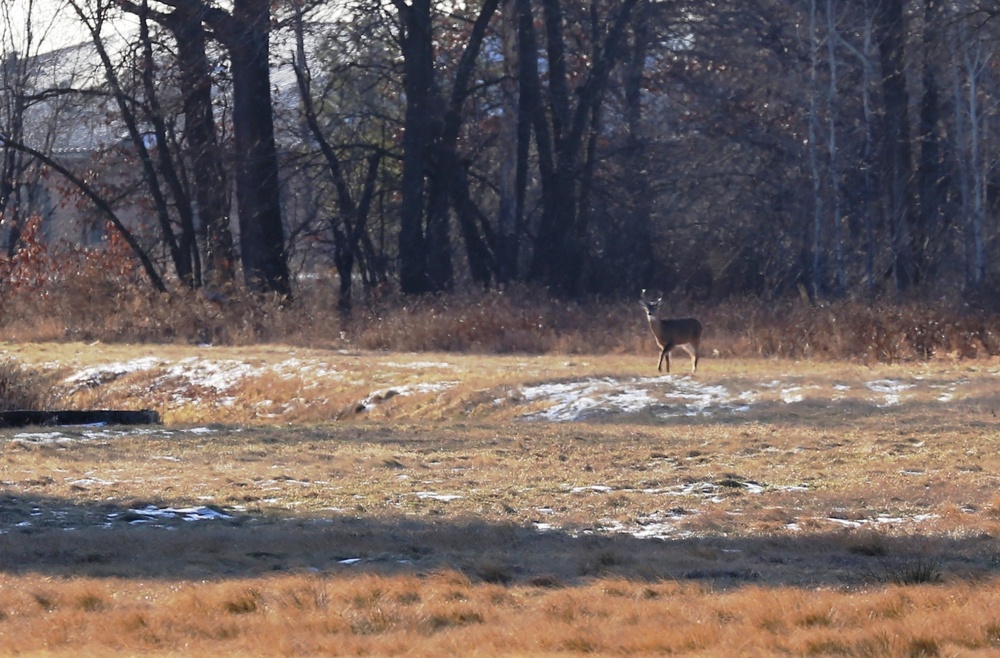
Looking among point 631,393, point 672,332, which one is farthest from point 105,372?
point 631,393

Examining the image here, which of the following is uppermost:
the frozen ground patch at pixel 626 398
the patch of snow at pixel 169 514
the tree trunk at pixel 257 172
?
the tree trunk at pixel 257 172

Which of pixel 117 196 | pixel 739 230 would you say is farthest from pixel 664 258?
pixel 117 196

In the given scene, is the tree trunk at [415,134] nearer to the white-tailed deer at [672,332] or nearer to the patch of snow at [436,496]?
the white-tailed deer at [672,332]

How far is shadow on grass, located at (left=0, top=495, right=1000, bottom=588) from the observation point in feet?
25.2

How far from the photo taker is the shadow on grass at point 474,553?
768cm

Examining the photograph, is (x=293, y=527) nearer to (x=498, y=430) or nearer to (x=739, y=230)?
(x=498, y=430)

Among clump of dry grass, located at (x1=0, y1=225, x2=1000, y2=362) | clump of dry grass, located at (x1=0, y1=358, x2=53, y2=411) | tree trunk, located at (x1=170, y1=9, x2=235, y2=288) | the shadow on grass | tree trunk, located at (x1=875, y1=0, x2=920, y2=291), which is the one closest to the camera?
the shadow on grass

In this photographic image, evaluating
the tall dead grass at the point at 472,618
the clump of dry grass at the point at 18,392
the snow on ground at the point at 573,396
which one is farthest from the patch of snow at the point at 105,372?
the tall dead grass at the point at 472,618

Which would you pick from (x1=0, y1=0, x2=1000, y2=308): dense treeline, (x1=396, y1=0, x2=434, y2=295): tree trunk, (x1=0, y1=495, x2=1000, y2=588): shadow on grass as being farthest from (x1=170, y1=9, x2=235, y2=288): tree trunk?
(x1=0, y1=495, x2=1000, y2=588): shadow on grass

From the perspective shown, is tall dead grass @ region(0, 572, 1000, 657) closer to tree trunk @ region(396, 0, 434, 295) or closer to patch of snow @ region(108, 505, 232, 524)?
patch of snow @ region(108, 505, 232, 524)

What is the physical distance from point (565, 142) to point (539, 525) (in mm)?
26566

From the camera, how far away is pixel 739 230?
36.2 m

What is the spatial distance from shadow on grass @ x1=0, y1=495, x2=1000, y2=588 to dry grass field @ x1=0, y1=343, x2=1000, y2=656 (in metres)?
0.03

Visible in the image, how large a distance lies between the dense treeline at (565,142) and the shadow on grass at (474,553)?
75.4 ft
